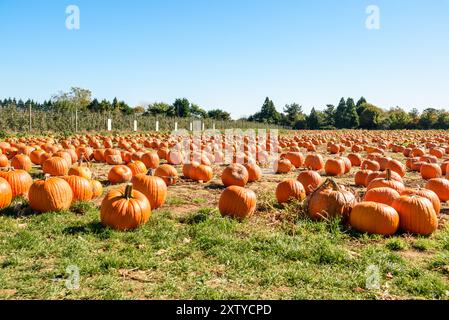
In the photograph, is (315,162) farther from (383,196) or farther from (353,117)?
(353,117)

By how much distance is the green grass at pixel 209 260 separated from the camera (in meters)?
3.37

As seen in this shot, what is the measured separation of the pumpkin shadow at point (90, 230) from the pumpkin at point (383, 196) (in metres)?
3.65

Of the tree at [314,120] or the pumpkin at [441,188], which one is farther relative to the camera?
the tree at [314,120]

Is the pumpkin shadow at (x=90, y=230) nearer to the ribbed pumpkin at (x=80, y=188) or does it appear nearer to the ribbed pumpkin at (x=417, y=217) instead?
the ribbed pumpkin at (x=80, y=188)

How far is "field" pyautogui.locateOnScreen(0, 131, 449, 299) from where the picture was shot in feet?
11.1

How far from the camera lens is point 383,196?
569 cm

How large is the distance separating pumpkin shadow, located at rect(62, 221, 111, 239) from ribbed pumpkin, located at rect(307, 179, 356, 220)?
2.69 metres

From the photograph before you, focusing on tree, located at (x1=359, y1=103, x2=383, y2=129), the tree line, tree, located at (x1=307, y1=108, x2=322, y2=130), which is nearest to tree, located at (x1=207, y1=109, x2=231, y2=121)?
the tree line

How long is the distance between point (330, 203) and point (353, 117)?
3001 inches

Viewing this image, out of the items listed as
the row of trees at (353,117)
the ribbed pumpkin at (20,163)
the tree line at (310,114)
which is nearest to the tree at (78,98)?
the tree line at (310,114)

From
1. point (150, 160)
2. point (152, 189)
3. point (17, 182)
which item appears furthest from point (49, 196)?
point (150, 160)

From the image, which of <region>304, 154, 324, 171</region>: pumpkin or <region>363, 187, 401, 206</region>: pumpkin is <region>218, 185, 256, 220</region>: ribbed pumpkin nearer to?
<region>363, 187, 401, 206</region>: pumpkin

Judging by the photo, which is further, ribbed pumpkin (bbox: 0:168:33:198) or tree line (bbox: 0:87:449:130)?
tree line (bbox: 0:87:449:130)
